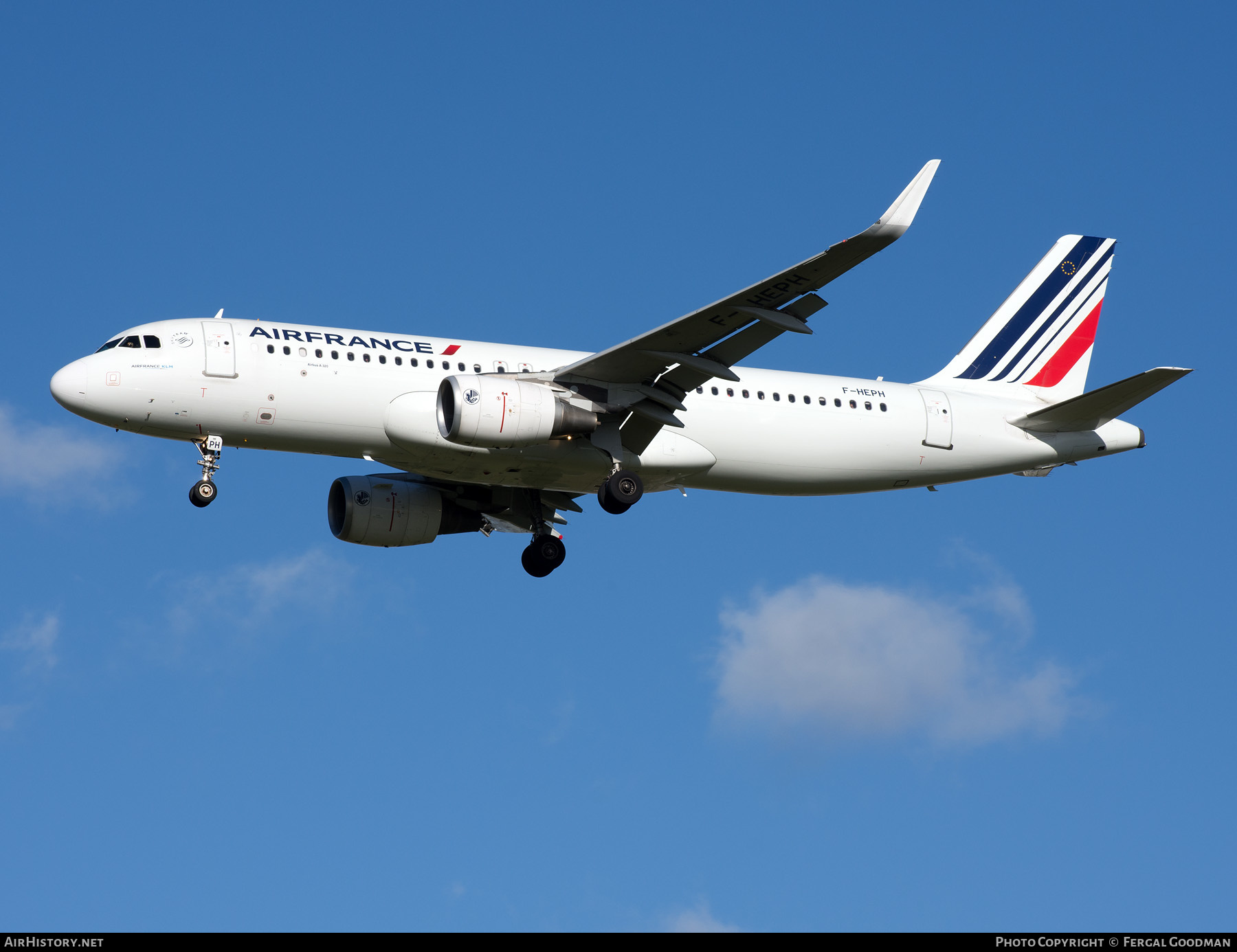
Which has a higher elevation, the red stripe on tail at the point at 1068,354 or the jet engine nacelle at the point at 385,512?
the red stripe on tail at the point at 1068,354

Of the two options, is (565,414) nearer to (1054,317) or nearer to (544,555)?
(544,555)

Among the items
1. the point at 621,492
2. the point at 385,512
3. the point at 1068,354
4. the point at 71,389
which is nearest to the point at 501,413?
the point at 621,492

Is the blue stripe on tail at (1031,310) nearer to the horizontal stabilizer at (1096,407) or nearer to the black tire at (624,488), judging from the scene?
the horizontal stabilizer at (1096,407)

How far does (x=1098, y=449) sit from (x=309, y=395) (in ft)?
62.8

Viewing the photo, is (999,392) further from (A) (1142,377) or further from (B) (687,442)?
(B) (687,442)

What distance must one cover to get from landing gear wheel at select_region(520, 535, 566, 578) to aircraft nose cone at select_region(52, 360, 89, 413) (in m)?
11.5

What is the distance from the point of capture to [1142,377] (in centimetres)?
3362

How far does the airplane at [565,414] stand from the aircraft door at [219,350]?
1.7 inches

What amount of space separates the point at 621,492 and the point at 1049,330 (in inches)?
571

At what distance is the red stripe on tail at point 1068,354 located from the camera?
40.2 m

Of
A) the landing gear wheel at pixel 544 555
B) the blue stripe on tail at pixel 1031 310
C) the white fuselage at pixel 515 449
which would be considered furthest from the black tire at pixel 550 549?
the blue stripe on tail at pixel 1031 310

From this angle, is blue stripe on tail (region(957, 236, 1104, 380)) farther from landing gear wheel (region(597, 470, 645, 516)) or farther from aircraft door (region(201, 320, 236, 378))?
aircraft door (region(201, 320, 236, 378))

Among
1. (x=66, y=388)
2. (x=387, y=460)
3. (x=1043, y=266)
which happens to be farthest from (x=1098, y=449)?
(x=66, y=388)

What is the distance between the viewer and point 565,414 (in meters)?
32.0
